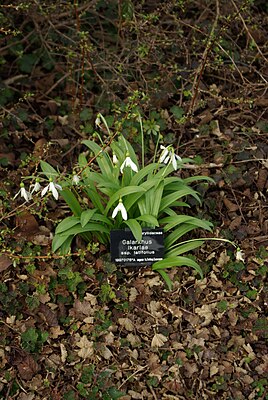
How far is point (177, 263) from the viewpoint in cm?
313

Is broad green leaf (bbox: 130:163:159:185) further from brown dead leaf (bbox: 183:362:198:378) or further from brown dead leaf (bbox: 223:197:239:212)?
brown dead leaf (bbox: 183:362:198:378)

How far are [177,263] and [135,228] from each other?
31 centimetres

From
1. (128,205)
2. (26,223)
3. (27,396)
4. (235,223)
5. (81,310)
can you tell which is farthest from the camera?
(235,223)

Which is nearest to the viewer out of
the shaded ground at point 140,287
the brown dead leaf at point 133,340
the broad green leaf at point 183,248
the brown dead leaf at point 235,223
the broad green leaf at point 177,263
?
A: the shaded ground at point 140,287

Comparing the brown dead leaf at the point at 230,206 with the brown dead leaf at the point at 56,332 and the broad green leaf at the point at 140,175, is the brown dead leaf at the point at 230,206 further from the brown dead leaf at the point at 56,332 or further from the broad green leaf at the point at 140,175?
the brown dead leaf at the point at 56,332

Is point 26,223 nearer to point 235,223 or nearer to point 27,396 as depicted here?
A: point 27,396

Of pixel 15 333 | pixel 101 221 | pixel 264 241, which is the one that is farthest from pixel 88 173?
pixel 264 241

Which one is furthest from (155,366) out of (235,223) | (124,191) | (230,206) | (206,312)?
(230,206)

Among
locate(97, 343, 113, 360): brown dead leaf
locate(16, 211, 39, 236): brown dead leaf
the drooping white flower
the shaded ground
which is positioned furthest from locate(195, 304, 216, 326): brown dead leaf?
locate(16, 211, 39, 236): brown dead leaf

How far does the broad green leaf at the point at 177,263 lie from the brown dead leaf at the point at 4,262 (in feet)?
2.47

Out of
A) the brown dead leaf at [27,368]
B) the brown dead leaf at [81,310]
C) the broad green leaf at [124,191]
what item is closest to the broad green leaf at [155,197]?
the broad green leaf at [124,191]

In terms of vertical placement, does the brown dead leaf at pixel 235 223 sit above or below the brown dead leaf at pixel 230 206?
below

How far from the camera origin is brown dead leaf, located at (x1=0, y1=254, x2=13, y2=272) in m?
3.12

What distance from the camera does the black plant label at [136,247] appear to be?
310 cm
